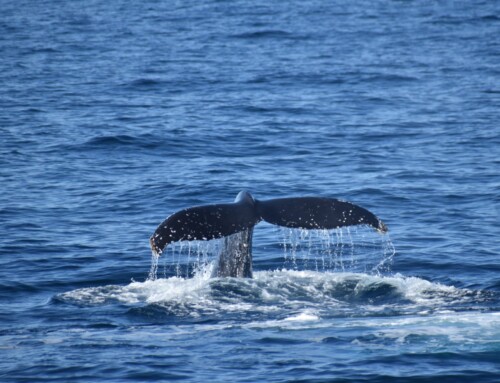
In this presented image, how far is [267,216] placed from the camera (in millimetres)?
12656

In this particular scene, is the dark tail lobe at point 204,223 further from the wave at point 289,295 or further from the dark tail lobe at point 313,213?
the wave at point 289,295

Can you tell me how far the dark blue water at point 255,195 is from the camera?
11.1 meters

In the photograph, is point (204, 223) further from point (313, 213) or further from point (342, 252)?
point (342, 252)

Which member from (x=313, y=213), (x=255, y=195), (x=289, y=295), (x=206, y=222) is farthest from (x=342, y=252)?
(x=206, y=222)

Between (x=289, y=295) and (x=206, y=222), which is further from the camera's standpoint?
(x=289, y=295)

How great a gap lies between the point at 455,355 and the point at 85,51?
3083cm

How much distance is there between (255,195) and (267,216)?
22.9ft

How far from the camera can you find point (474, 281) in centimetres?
1427

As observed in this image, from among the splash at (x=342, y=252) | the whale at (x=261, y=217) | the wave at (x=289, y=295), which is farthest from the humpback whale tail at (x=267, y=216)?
the splash at (x=342, y=252)

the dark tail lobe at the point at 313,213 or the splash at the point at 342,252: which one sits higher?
the dark tail lobe at the point at 313,213

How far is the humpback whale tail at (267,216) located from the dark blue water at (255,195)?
35.5 inches

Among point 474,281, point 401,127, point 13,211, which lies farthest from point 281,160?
point 474,281

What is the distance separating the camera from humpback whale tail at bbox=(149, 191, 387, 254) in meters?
12.1

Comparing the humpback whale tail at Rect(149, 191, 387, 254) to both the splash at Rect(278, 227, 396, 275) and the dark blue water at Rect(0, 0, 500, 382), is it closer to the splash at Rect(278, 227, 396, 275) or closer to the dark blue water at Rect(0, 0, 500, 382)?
the dark blue water at Rect(0, 0, 500, 382)
